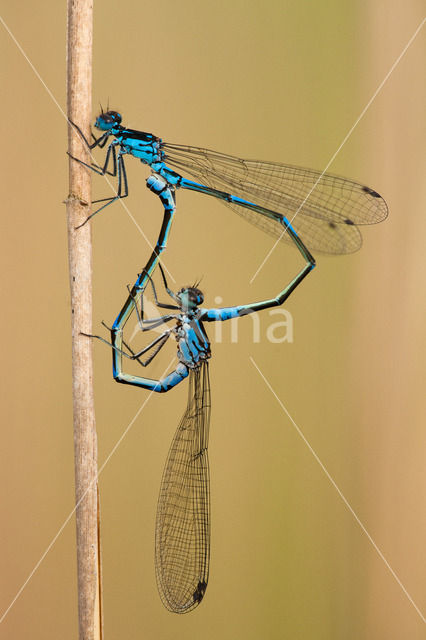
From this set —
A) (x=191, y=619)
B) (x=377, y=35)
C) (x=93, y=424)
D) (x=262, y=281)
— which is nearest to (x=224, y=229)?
(x=262, y=281)

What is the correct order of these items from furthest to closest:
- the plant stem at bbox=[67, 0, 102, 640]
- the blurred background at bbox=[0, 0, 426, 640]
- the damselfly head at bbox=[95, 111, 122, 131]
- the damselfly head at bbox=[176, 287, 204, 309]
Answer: the blurred background at bbox=[0, 0, 426, 640] → the damselfly head at bbox=[176, 287, 204, 309] → the damselfly head at bbox=[95, 111, 122, 131] → the plant stem at bbox=[67, 0, 102, 640]

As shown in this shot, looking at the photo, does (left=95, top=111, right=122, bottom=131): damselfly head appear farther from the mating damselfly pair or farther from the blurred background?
the blurred background

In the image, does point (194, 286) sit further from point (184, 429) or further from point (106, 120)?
point (106, 120)

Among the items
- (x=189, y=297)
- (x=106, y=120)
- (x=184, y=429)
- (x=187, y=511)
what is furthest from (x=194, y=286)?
(x=187, y=511)

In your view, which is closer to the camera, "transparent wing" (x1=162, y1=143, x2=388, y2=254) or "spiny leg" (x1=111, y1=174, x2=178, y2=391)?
"spiny leg" (x1=111, y1=174, x2=178, y2=391)

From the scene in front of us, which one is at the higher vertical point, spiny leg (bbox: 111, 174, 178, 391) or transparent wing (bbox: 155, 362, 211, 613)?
spiny leg (bbox: 111, 174, 178, 391)

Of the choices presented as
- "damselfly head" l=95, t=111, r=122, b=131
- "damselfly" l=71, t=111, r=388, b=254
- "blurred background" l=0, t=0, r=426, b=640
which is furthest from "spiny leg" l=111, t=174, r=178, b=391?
"blurred background" l=0, t=0, r=426, b=640

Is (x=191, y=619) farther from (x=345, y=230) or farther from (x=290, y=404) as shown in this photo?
(x=345, y=230)
